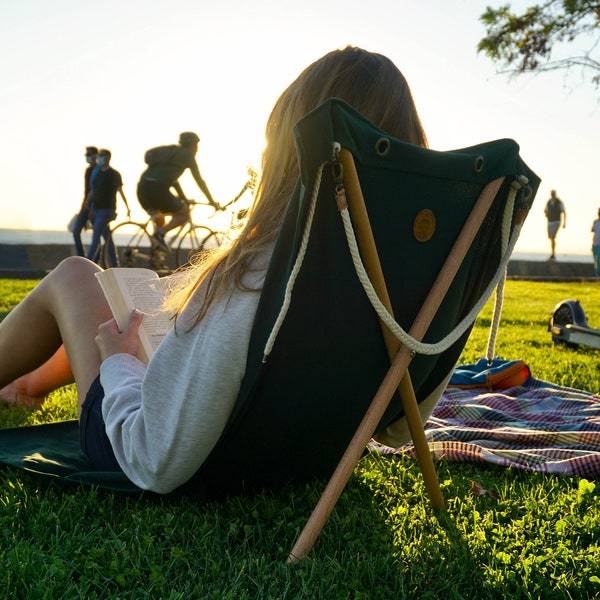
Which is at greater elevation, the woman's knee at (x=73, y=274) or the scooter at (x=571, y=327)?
the woman's knee at (x=73, y=274)

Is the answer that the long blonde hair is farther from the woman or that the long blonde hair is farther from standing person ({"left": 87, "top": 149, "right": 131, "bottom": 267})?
standing person ({"left": 87, "top": 149, "right": 131, "bottom": 267})

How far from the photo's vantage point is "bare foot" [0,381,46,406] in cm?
308

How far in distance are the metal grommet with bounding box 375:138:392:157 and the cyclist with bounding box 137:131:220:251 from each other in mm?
7781

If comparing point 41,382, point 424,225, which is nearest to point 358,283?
point 424,225

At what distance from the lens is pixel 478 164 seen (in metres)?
1.66

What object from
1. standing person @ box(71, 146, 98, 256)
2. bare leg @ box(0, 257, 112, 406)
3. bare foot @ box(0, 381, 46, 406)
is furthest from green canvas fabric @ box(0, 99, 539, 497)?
standing person @ box(71, 146, 98, 256)

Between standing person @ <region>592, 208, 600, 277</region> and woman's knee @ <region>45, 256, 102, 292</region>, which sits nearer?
woman's knee @ <region>45, 256, 102, 292</region>

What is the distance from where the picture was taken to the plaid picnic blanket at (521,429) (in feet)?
8.52

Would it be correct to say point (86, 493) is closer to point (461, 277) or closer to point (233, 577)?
point (233, 577)

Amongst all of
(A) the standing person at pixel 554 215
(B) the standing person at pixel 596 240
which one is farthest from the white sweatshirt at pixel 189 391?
(A) the standing person at pixel 554 215

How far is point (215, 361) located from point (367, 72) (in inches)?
29.8

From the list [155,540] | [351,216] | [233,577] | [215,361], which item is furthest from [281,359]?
[155,540]

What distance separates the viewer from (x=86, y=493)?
207cm

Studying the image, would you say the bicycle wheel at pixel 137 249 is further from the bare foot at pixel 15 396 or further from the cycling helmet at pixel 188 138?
the bare foot at pixel 15 396
